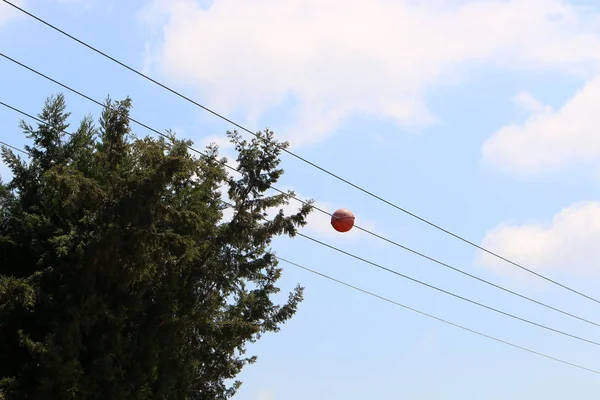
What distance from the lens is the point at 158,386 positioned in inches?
896

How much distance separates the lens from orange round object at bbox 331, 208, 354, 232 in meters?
19.9

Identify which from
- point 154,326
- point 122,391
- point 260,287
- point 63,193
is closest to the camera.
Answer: point 63,193

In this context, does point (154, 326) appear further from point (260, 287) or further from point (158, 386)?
point (260, 287)

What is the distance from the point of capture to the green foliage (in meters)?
20.2

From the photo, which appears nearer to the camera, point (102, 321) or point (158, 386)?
point (102, 321)

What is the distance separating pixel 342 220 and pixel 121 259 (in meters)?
5.06

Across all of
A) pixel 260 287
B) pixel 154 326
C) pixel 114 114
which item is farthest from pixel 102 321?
pixel 260 287

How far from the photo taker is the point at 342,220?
786 inches

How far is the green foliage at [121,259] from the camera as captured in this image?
66.1 feet

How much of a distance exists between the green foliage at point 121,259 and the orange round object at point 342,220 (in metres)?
3.10

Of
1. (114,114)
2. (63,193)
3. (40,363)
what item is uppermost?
(114,114)

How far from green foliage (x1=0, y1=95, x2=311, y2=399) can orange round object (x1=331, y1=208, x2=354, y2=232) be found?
3098 mm

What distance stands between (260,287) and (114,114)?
8.04 meters

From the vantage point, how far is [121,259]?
20.5 meters
